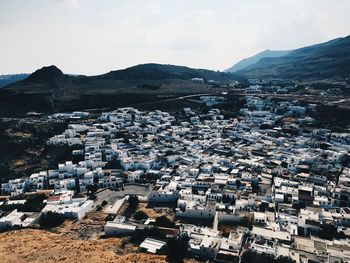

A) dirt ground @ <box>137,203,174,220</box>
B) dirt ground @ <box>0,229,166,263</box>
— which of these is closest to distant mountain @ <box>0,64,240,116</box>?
dirt ground @ <box>137,203,174,220</box>

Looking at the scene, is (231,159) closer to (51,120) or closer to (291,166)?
(291,166)

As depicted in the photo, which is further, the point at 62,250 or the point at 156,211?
the point at 156,211

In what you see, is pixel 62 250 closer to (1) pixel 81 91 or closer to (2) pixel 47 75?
(1) pixel 81 91

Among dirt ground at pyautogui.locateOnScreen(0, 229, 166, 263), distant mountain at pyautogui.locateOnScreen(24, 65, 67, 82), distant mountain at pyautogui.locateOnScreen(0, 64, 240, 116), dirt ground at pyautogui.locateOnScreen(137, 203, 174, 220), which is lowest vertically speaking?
dirt ground at pyautogui.locateOnScreen(137, 203, 174, 220)

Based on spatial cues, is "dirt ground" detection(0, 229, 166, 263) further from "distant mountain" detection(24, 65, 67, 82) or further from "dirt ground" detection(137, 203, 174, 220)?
"distant mountain" detection(24, 65, 67, 82)

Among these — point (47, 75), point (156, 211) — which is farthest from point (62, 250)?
point (47, 75)
